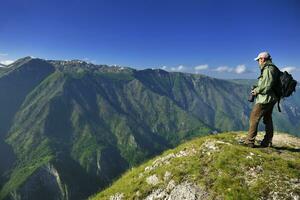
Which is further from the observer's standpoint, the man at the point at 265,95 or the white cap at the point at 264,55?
the white cap at the point at 264,55

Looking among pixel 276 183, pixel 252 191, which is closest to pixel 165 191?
pixel 252 191

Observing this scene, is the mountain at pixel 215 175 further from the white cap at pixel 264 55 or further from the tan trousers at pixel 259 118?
the white cap at pixel 264 55

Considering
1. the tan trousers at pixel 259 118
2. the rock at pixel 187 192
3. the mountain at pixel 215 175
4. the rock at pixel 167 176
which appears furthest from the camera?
the tan trousers at pixel 259 118

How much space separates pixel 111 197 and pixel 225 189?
6338 mm

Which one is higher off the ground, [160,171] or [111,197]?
[160,171]

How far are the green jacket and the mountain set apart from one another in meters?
2.83

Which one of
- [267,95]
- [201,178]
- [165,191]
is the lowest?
[165,191]

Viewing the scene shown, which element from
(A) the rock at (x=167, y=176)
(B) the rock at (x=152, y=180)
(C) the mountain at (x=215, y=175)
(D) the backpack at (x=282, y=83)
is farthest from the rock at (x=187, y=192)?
(D) the backpack at (x=282, y=83)

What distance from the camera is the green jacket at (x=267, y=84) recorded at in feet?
52.2

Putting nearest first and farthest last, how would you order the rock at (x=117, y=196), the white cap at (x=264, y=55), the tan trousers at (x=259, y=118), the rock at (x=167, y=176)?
the rock at (x=167, y=176) < the rock at (x=117, y=196) < the white cap at (x=264, y=55) < the tan trousers at (x=259, y=118)

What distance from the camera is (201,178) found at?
1392 cm

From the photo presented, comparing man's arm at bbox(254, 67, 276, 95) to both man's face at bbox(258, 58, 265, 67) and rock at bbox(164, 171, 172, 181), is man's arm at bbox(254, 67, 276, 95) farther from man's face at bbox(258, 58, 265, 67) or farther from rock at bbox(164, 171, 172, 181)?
rock at bbox(164, 171, 172, 181)

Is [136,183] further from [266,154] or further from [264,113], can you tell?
[264,113]

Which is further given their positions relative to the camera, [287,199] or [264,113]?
[264,113]
